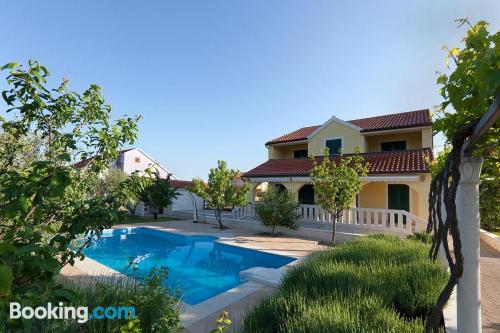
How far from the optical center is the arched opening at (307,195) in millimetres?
28438

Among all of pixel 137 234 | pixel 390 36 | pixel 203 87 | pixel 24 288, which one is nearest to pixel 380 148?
pixel 390 36

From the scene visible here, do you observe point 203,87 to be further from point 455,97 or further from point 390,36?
point 455,97

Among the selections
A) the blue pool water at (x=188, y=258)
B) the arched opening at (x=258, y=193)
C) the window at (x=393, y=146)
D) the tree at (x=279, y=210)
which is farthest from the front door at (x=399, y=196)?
the blue pool water at (x=188, y=258)

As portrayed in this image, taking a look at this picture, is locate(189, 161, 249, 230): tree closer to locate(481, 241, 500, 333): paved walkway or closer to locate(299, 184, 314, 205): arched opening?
locate(299, 184, 314, 205): arched opening

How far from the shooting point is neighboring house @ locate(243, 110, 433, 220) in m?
20.3

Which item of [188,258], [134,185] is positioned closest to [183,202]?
[188,258]

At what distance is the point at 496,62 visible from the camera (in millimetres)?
2141

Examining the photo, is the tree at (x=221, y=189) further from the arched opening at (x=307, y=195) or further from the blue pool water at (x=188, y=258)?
the arched opening at (x=307, y=195)

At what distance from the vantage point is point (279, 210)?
21.6m

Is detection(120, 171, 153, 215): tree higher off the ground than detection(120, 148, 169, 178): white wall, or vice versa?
detection(120, 148, 169, 178): white wall

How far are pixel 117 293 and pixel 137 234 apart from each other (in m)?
22.2

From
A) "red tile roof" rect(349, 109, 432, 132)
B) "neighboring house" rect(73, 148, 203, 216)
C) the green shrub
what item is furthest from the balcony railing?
"neighboring house" rect(73, 148, 203, 216)

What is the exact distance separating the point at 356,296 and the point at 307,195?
22488 millimetres

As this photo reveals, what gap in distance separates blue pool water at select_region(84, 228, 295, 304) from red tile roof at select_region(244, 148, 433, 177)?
33.4 ft
